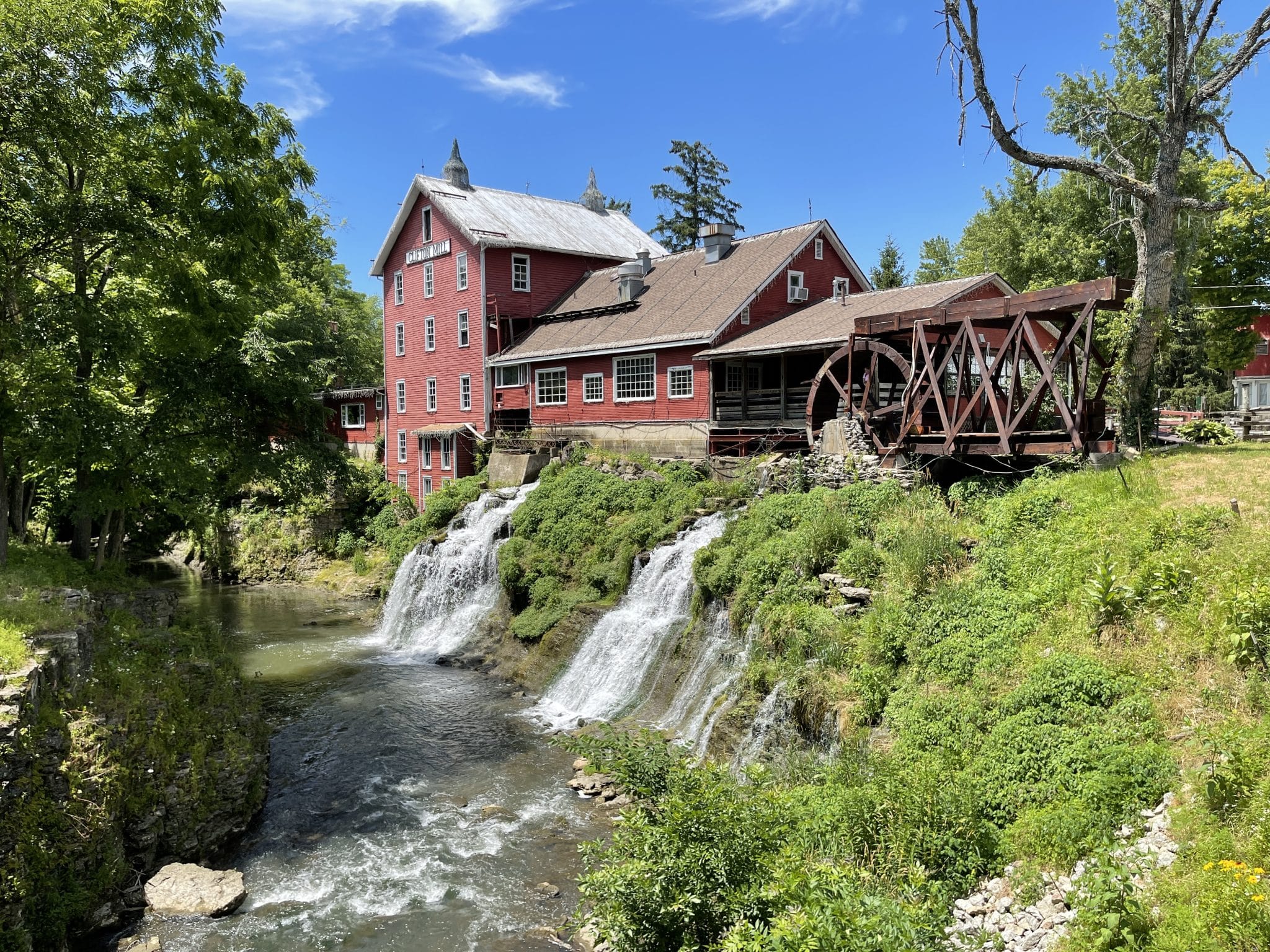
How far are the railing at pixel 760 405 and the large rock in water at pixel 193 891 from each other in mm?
18186

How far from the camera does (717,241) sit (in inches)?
1220

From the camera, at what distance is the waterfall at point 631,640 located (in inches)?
658

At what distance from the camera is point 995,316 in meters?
16.4

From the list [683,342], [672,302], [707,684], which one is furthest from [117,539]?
[672,302]

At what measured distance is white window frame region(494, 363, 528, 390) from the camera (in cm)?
3284

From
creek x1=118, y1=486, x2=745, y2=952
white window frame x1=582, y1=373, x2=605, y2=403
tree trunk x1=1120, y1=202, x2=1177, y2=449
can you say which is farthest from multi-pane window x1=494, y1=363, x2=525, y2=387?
tree trunk x1=1120, y1=202, x2=1177, y2=449

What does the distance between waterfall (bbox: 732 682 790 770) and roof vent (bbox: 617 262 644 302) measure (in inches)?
838

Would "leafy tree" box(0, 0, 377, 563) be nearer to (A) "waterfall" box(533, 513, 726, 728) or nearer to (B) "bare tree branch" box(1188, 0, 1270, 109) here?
(A) "waterfall" box(533, 513, 726, 728)

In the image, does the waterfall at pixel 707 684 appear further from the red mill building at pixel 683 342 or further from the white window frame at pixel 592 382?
the white window frame at pixel 592 382

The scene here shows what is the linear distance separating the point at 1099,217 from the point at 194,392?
34.0 meters

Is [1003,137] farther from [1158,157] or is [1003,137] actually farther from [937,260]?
[937,260]

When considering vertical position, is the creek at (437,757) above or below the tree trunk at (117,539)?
below

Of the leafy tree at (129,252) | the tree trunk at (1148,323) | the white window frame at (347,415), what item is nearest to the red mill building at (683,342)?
A: the tree trunk at (1148,323)

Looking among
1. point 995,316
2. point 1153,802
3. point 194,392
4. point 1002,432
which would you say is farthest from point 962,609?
point 194,392
